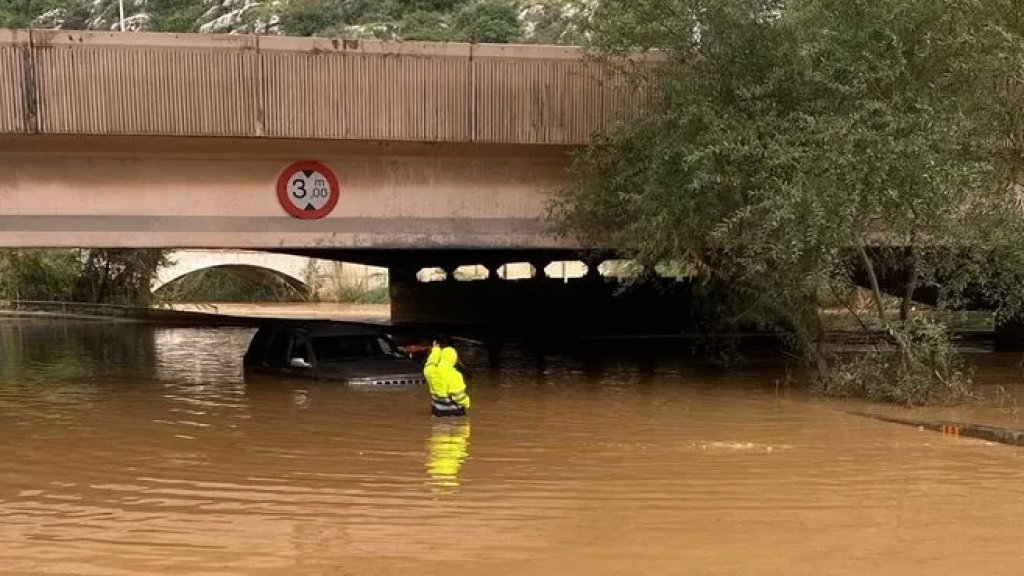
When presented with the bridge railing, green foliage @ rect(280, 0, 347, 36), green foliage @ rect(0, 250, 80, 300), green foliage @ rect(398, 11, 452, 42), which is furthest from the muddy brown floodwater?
green foliage @ rect(280, 0, 347, 36)

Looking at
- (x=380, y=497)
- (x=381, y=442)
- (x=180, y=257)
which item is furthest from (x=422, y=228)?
(x=180, y=257)

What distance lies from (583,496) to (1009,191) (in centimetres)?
1032

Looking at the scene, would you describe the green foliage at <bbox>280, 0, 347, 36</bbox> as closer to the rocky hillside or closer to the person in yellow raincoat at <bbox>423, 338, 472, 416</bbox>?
the rocky hillside

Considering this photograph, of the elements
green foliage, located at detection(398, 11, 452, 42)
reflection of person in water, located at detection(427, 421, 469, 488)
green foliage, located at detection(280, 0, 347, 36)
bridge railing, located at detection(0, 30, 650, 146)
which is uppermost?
green foliage, located at detection(280, 0, 347, 36)

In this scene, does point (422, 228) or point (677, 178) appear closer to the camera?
point (677, 178)

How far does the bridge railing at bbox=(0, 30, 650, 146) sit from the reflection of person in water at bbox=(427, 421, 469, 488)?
16.4 ft

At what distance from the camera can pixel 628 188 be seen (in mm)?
15305

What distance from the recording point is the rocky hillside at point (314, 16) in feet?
307

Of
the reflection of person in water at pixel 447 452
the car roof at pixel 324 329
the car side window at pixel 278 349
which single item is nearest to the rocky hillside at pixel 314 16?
the car side window at pixel 278 349

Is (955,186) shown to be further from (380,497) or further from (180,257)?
(180,257)

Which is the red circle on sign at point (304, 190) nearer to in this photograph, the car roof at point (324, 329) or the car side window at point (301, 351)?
the car roof at point (324, 329)

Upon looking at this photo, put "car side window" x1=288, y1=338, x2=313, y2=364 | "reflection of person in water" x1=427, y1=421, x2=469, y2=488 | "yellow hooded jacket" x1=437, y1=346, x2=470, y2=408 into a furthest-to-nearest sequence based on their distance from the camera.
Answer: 1. "car side window" x1=288, y1=338, x2=313, y2=364
2. "yellow hooded jacket" x1=437, y1=346, x2=470, y2=408
3. "reflection of person in water" x1=427, y1=421, x2=469, y2=488

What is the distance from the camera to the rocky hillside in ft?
307

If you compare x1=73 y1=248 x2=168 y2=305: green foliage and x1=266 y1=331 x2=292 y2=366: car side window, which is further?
x1=73 y1=248 x2=168 y2=305: green foliage
